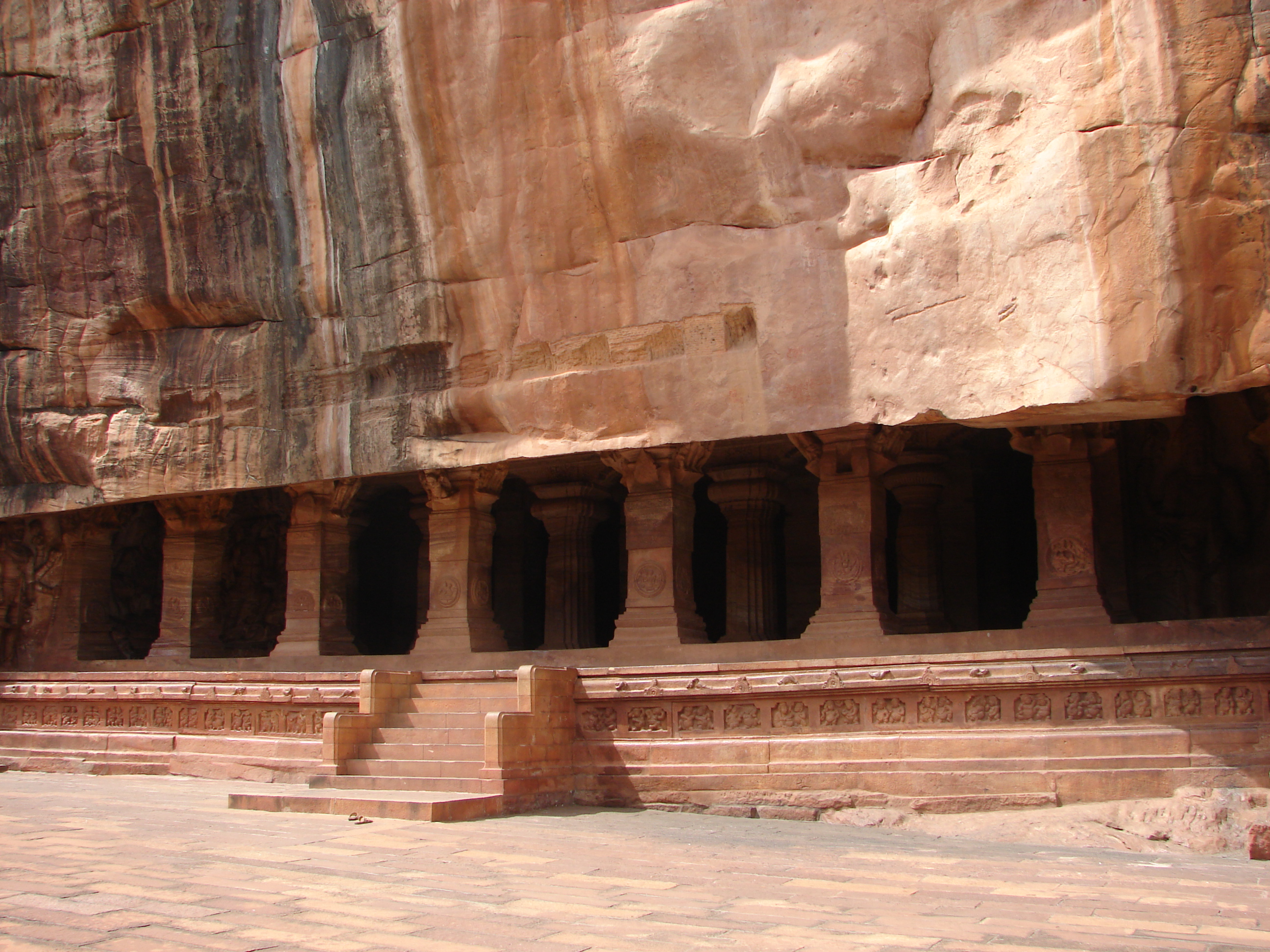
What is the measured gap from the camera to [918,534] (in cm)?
1457

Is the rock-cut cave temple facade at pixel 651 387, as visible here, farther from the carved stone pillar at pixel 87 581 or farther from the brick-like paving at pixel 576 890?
the brick-like paving at pixel 576 890

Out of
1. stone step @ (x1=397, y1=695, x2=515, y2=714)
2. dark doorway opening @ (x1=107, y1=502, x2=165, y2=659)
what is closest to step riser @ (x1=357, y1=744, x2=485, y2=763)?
stone step @ (x1=397, y1=695, x2=515, y2=714)

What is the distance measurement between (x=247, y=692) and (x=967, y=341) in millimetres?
8489

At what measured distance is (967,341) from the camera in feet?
33.7

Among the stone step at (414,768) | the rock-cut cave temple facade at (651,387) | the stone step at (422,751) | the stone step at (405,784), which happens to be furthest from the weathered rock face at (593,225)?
the stone step at (405,784)

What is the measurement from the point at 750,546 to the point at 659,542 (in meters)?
1.82

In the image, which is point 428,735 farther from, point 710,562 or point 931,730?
point 710,562

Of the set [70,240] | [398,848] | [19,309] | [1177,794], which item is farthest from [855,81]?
[19,309]

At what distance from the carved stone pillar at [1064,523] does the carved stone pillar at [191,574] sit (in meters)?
10.8

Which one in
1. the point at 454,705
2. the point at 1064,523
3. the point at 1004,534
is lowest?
the point at 454,705

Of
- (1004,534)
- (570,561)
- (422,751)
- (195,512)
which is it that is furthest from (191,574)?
(1004,534)

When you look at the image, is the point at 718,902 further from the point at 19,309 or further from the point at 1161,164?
the point at 19,309

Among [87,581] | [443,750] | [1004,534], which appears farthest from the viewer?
[87,581]

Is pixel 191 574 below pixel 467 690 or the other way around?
the other way around
